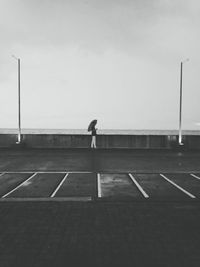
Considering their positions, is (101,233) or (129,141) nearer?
(101,233)

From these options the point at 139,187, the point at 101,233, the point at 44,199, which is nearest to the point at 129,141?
the point at 139,187

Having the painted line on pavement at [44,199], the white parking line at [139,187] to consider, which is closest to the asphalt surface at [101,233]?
the painted line on pavement at [44,199]

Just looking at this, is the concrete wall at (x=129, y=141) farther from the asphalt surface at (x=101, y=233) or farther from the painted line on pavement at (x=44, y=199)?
the asphalt surface at (x=101, y=233)

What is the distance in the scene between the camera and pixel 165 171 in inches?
505

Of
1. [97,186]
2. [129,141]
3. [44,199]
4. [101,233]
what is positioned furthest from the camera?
[129,141]

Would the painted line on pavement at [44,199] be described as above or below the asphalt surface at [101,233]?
below

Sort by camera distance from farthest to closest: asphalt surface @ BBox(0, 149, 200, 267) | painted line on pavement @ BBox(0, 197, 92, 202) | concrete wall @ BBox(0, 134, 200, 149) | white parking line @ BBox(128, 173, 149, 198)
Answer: concrete wall @ BBox(0, 134, 200, 149)
white parking line @ BBox(128, 173, 149, 198)
painted line on pavement @ BBox(0, 197, 92, 202)
asphalt surface @ BBox(0, 149, 200, 267)

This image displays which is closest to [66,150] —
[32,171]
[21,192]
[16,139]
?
[16,139]

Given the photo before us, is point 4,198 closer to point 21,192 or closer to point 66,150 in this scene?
point 21,192

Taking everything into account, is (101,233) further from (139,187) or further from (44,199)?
(139,187)

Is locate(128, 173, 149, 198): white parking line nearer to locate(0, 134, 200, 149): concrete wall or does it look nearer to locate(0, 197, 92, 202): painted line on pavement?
locate(0, 197, 92, 202): painted line on pavement

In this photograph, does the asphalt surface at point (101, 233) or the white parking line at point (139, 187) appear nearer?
the asphalt surface at point (101, 233)

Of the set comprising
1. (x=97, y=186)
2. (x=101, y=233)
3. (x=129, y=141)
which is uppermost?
(x=129, y=141)

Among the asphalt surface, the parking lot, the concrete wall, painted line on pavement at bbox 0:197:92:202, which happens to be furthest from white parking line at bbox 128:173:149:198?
the concrete wall
